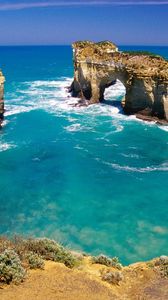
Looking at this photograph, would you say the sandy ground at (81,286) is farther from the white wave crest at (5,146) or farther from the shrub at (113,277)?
the white wave crest at (5,146)

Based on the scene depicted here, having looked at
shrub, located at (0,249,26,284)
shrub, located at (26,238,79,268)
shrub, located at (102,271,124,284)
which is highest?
shrub, located at (0,249,26,284)

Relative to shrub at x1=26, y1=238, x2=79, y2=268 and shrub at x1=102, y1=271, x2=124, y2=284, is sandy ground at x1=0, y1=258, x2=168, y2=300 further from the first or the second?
shrub at x1=26, y1=238, x2=79, y2=268

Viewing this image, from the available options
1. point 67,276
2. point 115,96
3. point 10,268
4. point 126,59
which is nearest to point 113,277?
point 67,276

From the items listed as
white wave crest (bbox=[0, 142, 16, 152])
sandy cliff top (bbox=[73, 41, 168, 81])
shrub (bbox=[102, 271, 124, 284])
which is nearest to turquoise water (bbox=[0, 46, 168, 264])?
white wave crest (bbox=[0, 142, 16, 152])

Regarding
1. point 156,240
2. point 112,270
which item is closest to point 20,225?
point 156,240

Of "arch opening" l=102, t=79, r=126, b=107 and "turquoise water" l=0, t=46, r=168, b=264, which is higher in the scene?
"arch opening" l=102, t=79, r=126, b=107

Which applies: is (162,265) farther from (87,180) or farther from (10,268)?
(87,180)

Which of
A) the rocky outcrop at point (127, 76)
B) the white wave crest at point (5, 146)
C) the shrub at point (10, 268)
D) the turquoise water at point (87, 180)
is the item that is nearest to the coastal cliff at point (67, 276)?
the shrub at point (10, 268)

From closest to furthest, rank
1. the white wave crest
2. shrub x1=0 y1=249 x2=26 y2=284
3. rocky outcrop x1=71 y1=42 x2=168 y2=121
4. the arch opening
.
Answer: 1. shrub x1=0 y1=249 x2=26 y2=284
2. the white wave crest
3. rocky outcrop x1=71 y1=42 x2=168 y2=121
4. the arch opening
